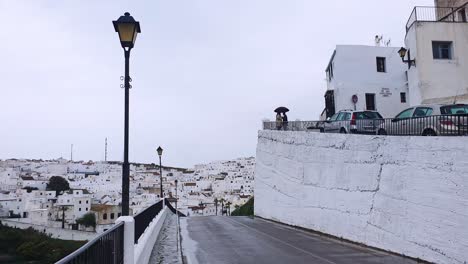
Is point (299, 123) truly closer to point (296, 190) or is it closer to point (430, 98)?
point (296, 190)

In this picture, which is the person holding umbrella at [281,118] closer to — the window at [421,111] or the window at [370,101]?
the window at [370,101]

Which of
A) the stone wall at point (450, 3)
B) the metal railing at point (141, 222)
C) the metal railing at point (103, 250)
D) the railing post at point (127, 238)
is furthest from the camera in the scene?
the stone wall at point (450, 3)

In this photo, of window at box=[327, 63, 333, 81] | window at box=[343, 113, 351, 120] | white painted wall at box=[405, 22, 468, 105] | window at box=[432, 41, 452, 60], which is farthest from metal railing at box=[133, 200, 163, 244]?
window at box=[327, 63, 333, 81]

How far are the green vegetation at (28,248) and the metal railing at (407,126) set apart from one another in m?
30.6

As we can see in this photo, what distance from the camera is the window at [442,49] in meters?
26.4

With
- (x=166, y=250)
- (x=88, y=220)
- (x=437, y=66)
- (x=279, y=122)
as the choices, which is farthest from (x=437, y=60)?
(x=88, y=220)

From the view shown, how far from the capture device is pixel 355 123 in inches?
810

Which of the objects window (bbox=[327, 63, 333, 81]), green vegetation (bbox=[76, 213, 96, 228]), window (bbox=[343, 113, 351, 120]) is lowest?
green vegetation (bbox=[76, 213, 96, 228])

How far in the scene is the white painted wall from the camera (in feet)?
84.0

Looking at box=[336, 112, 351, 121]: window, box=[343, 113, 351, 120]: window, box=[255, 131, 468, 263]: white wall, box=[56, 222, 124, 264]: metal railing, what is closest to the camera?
box=[56, 222, 124, 264]: metal railing

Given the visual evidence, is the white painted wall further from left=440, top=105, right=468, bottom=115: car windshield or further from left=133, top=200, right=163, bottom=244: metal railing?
left=133, top=200, right=163, bottom=244: metal railing

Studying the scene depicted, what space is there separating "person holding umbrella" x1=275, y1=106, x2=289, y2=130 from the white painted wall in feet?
29.1

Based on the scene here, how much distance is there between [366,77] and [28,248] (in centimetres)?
3947

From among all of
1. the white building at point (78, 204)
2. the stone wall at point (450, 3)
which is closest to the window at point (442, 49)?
the stone wall at point (450, 3)
